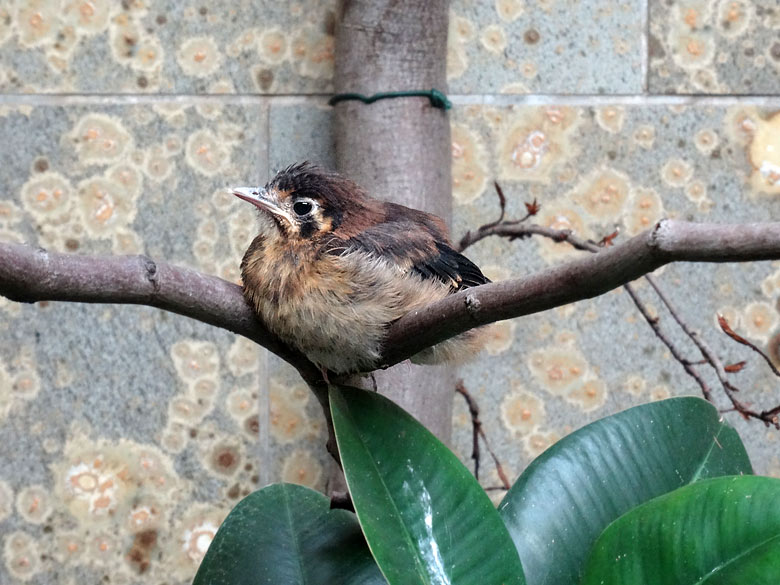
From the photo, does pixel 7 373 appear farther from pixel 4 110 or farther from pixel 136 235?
pixel 4 110

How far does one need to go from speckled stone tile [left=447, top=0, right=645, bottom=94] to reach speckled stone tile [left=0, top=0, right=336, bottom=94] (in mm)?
327

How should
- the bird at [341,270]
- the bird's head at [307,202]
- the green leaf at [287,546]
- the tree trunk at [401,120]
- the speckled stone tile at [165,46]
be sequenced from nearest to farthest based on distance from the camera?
the green leaf at [287,546] → the bird at [341,270] → the bird's head at [307,202] → the tree trunk at [401,120] → the speckled stone tile at [165,46]

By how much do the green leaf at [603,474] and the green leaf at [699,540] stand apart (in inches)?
4.6

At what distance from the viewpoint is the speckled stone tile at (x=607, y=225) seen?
1.98 meters

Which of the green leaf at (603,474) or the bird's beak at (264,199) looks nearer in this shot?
the green leaf at (603,474)

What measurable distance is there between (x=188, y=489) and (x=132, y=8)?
108 cm

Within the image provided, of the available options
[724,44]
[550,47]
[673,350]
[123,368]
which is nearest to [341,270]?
[673,350]

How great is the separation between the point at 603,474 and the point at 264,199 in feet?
1.94

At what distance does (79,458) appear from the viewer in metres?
1.90

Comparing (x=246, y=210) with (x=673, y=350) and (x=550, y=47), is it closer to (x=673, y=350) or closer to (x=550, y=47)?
(x=550, y=47)

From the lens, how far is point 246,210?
193 cm

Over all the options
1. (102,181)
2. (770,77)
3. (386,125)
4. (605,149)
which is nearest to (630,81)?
(605,149)

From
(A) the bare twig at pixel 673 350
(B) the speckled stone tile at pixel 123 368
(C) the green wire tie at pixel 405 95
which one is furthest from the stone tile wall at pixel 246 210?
(A) the bare twig at pixel 673 350

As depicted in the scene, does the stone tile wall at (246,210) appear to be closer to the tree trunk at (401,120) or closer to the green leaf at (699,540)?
the tree trunk at (401,120)
